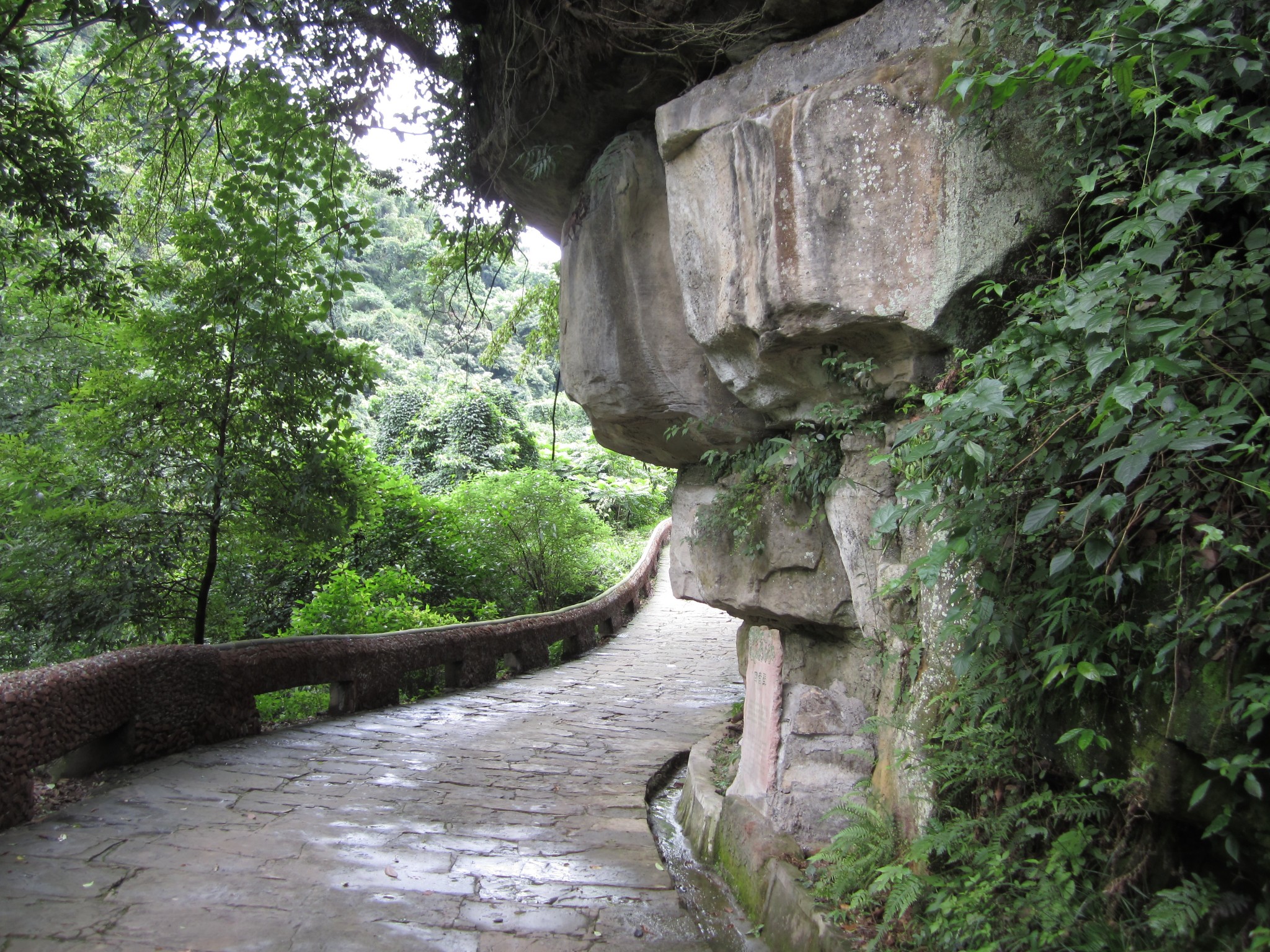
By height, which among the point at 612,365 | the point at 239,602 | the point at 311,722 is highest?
the point at 612,365

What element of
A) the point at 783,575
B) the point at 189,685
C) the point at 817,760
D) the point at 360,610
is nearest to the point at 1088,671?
the point at 817,760

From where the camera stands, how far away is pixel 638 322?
5.24 meters

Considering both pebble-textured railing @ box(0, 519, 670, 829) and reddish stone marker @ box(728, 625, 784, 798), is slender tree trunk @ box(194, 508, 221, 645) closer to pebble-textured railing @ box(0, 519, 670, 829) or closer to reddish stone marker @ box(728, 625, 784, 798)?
pebble-textured railing @ box(0, 519, 670, 829)

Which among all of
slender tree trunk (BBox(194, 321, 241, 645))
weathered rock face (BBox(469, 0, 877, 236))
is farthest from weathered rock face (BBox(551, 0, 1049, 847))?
slender tree trunk (BBox(194, 321, 241, 645))

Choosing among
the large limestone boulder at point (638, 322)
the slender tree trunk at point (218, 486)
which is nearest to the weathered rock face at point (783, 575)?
the large limestone boulder at point (638, 322)

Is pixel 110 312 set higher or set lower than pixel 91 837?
higher

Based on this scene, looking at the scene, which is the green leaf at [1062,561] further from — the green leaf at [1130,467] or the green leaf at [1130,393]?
the green leaf at [1130,393]

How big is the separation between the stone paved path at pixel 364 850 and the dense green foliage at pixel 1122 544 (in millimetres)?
1654

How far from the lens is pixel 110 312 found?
667 cm

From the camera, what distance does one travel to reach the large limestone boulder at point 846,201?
3400 mm

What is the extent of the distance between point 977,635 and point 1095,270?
115 cm

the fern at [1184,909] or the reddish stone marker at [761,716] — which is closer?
the fern at [1184,909]

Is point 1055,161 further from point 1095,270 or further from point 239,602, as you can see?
point 239,602

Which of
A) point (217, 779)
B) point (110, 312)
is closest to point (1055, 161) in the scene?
point (217, 779)
